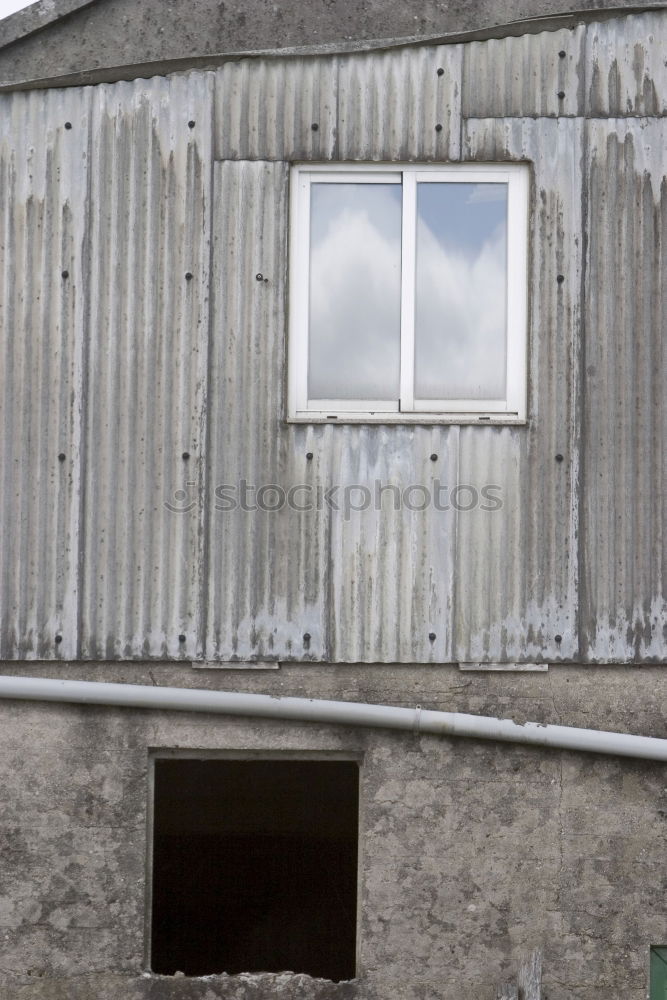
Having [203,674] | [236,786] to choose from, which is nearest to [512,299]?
[203,674]

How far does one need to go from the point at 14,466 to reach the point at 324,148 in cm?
228

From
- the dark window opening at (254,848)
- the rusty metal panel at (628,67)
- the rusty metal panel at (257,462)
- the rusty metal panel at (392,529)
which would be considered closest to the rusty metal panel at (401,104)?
the rusty metal panel at (257,462)

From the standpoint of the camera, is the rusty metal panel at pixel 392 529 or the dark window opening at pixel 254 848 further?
the dark window opening at pixel 254 848

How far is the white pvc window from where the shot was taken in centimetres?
562

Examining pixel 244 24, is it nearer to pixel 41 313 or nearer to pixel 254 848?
pixel 41 313

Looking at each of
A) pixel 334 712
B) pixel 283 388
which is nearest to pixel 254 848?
pixel 334 712

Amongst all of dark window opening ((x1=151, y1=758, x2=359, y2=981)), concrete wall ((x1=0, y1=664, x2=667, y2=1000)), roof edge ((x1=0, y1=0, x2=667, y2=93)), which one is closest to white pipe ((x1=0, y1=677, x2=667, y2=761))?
concrete wall ((x1=0, y1=664, x2=667, y2=1000))

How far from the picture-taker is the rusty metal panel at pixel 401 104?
5590 millimetres

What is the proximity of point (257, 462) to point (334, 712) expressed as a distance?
4.31 feet

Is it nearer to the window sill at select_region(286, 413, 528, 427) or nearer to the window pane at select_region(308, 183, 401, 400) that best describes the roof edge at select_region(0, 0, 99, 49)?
the window pane at select_region(308, 183, 401, 400)

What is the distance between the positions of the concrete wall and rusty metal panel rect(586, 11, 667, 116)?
2902mm

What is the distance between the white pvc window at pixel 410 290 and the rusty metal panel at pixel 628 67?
0.56 m

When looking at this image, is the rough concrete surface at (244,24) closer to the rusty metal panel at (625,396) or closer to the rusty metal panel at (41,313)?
the rusty metal panel at (41,313)

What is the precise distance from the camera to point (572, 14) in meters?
5.58
